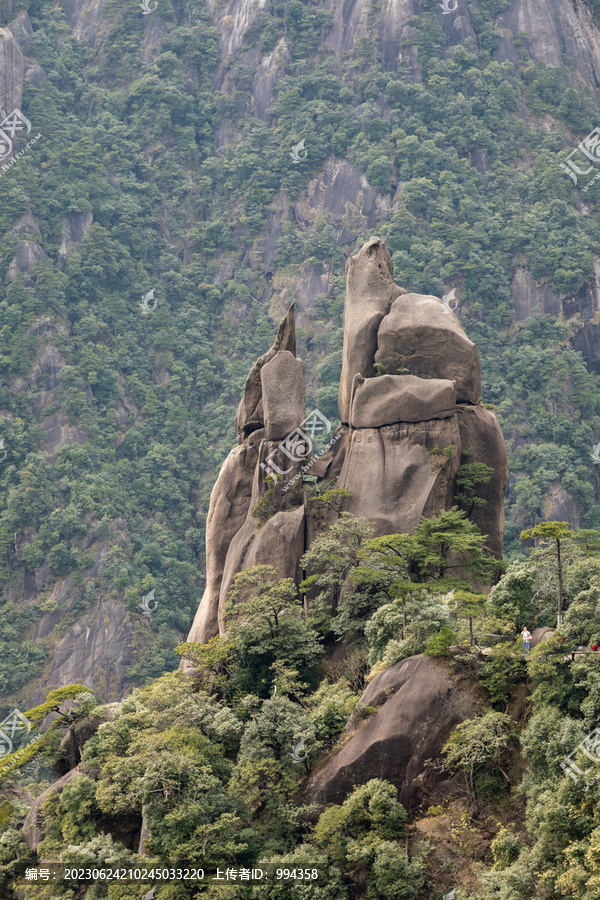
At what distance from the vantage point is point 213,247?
9956 cm

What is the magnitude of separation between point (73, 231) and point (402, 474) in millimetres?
Result: 67779

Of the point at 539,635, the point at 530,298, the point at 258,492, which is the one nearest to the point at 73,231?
the point at 530,298

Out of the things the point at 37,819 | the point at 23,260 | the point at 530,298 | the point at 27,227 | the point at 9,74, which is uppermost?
the point at 9,74

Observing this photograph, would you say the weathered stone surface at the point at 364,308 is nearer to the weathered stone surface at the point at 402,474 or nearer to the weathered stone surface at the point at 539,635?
the weathered stone surface at the point at 402,474

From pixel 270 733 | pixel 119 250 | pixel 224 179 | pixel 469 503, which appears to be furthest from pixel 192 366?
pixel 270 733

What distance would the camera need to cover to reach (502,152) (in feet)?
296

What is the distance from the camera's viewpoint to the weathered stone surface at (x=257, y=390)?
109ft

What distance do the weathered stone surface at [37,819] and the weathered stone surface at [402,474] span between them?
1040cm

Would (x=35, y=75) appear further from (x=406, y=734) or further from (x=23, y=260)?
(x=406, y=734)

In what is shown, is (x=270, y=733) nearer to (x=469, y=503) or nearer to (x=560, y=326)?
(x=469, y=503)

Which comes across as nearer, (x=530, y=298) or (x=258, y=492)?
(x=258, y=492)

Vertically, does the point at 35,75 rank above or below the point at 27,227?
above

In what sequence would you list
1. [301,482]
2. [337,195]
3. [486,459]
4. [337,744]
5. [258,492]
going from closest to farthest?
[337,744]
[301,482]
[486,459]
[258,492]
[337,195]

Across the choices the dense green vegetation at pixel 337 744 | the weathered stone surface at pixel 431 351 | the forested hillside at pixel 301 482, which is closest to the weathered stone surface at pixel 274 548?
the forested hillside at pixel 301 482
